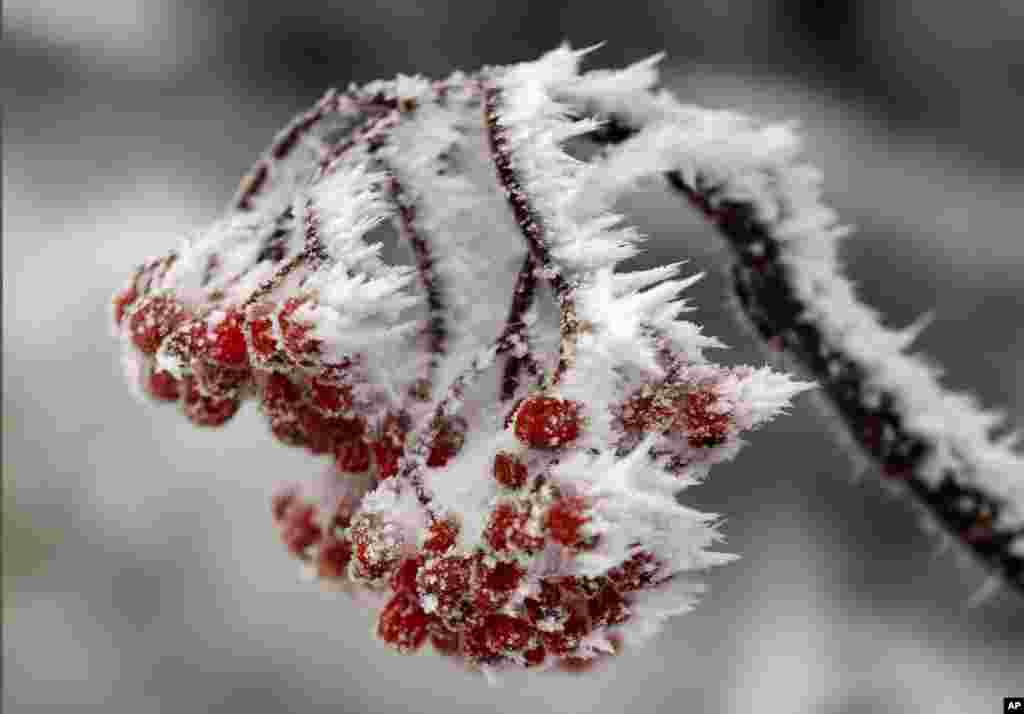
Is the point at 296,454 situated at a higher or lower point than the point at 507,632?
lower

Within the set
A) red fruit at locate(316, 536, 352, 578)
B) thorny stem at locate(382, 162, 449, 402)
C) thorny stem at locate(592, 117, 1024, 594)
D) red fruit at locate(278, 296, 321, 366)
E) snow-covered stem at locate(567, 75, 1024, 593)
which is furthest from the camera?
thorny stem at locate(592, 117, 1024, 594)

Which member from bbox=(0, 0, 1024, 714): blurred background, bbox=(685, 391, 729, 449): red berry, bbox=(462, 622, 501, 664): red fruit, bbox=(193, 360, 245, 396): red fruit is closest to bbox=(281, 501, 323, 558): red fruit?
bbox=(193, 360, 245, 396): red fruit

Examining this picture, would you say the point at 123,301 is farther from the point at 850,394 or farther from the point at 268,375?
the point at 850,394

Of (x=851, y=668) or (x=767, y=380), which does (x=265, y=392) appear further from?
(x=851, y=668)

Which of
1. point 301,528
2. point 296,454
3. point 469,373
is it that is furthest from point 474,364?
point 296,454

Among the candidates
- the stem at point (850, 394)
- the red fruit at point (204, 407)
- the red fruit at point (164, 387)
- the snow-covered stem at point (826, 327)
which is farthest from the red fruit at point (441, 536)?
the stem at point (850, 394)

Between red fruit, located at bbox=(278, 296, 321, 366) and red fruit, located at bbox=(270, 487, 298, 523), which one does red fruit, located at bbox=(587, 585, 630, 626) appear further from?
red fruit, located at bbox=(270, 487, 298, 523)

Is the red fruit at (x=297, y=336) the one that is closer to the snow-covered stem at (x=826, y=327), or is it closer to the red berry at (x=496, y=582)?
the red berry at (x=496, y=582)
